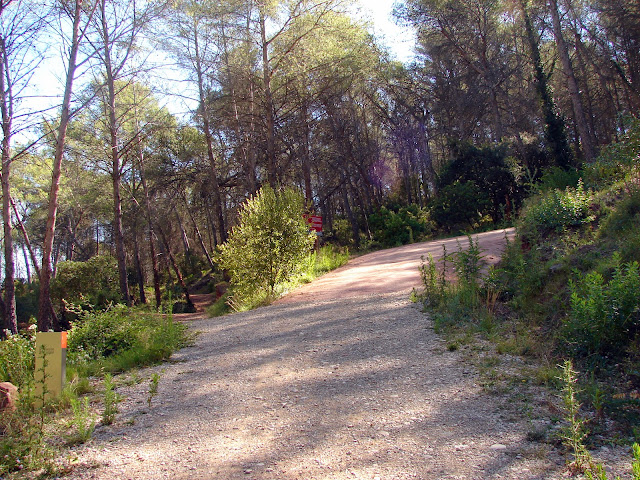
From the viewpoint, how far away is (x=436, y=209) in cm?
2603

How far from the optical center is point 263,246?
11.2m

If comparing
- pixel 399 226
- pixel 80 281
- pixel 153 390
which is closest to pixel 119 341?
pixel 153 390

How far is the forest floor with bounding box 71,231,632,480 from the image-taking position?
3.05m

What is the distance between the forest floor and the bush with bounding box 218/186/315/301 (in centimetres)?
469

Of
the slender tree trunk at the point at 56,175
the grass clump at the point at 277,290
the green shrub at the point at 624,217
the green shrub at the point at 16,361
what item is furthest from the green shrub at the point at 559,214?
the slender tree trunk at the point at 56,175

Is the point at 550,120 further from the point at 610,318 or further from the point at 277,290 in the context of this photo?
the point at 610,318

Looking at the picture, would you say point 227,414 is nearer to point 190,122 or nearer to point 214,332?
point 214,332

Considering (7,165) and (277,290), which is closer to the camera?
(277,290)

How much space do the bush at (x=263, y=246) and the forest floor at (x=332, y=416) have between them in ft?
15.4

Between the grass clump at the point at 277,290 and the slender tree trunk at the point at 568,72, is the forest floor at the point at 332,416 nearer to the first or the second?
the grass clump at the point at 277,290

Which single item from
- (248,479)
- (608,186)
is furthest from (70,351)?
(608,186)

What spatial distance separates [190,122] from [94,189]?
6.14 m

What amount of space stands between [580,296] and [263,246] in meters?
7.22

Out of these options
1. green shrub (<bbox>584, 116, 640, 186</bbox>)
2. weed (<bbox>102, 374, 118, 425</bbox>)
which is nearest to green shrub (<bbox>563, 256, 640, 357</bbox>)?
weed (<bbox>102, 374, 118, 425</bbox>)
